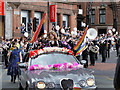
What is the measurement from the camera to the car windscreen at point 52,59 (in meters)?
8.25

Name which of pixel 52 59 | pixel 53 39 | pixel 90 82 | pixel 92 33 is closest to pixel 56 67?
pixel 52 59

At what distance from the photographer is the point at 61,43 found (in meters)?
13.4

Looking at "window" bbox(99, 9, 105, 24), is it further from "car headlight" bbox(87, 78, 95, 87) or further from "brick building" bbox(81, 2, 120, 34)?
"car headlight" bbox(87, 78, 95, 87)

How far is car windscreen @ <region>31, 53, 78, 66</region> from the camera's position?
825cm

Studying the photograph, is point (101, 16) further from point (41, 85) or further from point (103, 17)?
point (41, 85)

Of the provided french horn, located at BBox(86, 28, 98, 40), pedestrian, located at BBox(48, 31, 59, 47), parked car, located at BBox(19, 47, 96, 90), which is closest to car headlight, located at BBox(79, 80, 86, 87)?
parked car, located at BBox(19, 47, 96, 90)

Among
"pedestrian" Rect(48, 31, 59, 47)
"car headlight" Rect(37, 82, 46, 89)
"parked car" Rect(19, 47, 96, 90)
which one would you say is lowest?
"car headlight" Rect(37, 82, 46, 89)

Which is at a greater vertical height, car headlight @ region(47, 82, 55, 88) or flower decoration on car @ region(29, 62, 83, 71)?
flower decoration on car @ region(29, 62, 83, 71)

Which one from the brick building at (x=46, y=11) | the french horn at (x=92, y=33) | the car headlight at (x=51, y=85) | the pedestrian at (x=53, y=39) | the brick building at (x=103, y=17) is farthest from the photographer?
the brick building at (x=103, y=17)

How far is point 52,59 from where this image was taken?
27.5 feet

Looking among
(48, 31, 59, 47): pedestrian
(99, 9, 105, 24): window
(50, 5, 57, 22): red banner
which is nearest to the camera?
(48, 31, 59, 47): pedestrian

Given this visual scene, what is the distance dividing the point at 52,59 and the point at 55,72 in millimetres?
812

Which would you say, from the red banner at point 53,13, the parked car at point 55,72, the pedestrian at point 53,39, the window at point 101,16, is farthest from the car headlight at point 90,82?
the window at point 101,16

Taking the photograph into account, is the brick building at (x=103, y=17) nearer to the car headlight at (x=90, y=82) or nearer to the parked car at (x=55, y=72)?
the parked car at (x=55, y=72)
